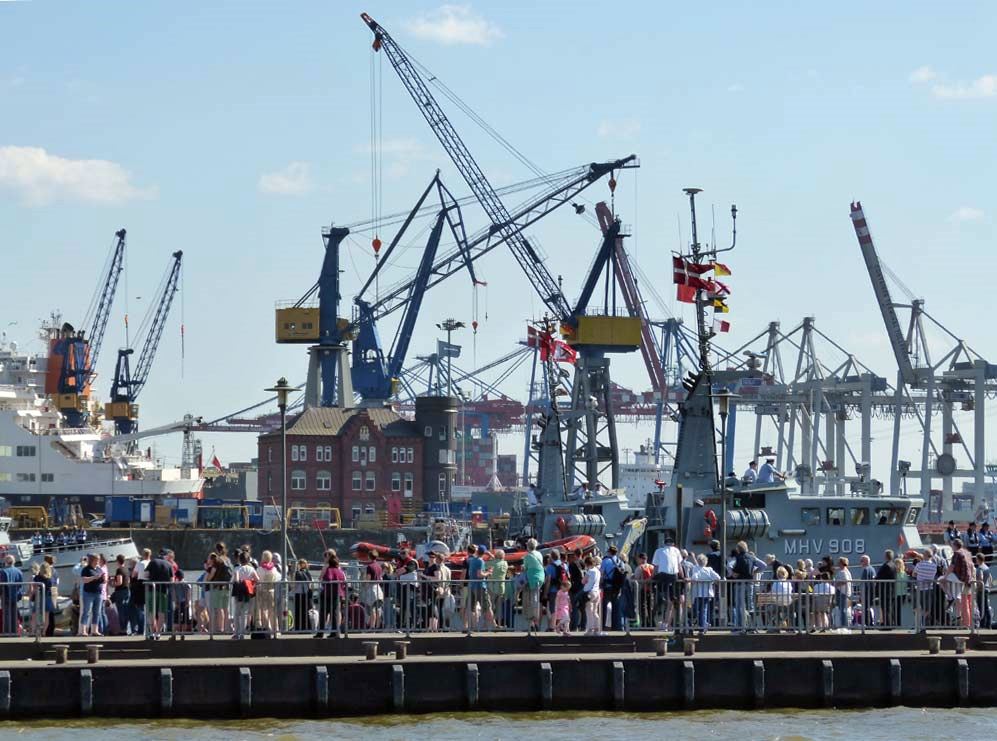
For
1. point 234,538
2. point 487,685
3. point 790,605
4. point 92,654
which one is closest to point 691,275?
point 790,605

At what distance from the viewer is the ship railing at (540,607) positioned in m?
31.6

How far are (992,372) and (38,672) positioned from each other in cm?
10376

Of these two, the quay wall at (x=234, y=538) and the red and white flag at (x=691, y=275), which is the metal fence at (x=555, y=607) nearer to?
the red and white flag at (x=691, y=275)

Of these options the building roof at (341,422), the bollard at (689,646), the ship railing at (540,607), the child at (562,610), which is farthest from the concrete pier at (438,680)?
the building roof at (341,422)

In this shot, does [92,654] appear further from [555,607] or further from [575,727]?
[555,607]

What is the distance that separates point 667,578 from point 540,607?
104 inches

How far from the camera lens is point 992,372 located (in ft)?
405

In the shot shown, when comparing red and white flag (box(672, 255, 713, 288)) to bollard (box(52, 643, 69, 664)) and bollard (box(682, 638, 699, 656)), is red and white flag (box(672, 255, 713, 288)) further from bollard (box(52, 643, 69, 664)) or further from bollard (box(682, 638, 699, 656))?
bollard (box(52, 643, 69, 664))

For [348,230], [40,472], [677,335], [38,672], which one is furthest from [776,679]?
[677,335]

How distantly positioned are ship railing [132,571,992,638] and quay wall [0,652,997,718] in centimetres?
159

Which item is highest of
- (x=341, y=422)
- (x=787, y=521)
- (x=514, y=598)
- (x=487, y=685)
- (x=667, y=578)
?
(x=341, y=422)

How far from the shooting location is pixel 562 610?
107 feet

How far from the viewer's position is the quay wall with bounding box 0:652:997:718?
29.2 metres

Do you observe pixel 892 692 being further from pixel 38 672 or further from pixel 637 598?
pixel 38 672
